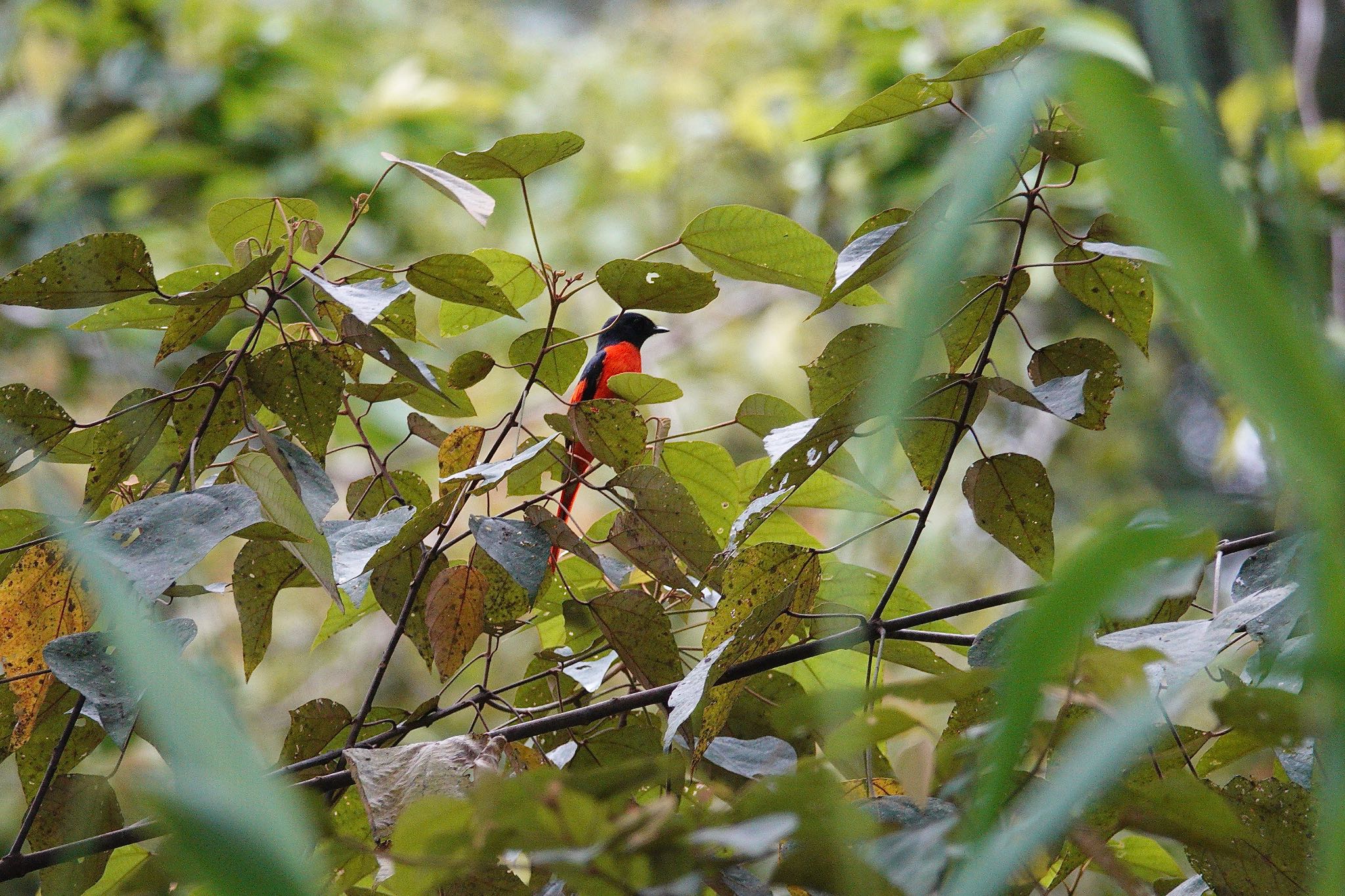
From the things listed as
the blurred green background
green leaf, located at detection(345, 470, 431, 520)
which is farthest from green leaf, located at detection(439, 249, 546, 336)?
the blurred green background

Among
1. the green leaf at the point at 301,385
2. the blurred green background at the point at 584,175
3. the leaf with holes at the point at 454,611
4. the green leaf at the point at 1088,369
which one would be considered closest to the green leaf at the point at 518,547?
the leaf with holes at the point at 454,611

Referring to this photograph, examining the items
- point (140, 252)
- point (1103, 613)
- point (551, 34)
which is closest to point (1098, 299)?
point (1103, 613)

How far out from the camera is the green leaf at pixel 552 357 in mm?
937

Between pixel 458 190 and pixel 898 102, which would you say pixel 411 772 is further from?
pixel 898 102

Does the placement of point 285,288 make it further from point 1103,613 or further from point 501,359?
point 501,359

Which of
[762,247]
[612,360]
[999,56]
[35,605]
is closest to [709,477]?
[762,247]

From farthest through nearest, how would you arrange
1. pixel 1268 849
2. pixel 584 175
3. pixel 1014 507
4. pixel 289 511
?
1. pixel 584 175
2. pixel 1014 507
3. pixel 289 511
4. pixel 1268 849

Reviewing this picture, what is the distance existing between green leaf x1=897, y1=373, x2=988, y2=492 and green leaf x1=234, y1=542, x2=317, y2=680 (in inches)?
19.0

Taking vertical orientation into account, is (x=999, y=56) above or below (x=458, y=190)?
above

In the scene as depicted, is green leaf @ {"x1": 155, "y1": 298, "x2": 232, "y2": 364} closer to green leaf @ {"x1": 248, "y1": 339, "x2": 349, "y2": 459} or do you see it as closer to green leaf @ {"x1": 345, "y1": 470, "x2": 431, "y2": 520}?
green leaf @ {"x1": 248, "y1": 339, "x2": 349, "y2": 459}

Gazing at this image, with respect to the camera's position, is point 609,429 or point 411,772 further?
point 609,429

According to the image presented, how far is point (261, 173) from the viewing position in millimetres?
4242

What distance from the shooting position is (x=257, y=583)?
84 cm

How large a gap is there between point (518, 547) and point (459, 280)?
0.23m
